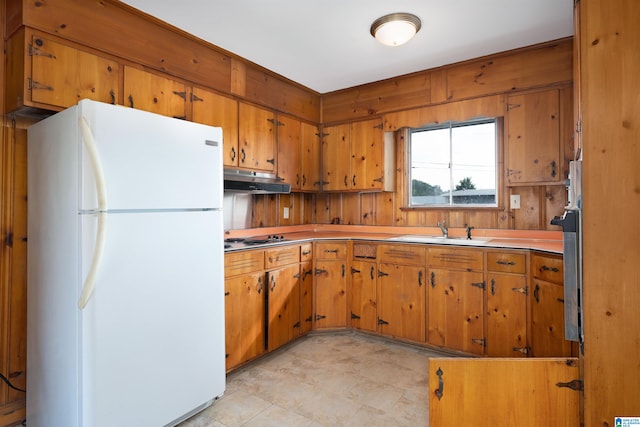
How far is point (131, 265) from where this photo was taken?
5.51 feet

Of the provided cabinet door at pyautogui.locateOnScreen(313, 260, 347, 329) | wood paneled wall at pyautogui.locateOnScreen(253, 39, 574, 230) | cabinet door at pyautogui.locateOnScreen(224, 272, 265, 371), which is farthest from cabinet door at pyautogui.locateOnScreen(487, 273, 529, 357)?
cabinet door at pyautogui.locateOnScreen(224, 272, 265, 371)

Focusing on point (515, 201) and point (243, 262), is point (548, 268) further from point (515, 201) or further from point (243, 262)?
point (243, 262)

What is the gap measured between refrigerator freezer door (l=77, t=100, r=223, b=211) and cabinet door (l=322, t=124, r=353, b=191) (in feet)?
6.22

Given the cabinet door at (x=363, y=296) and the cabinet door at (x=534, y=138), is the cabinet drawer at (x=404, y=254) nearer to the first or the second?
the cabinet door at (x=363, y=296)

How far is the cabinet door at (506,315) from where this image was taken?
2518mm

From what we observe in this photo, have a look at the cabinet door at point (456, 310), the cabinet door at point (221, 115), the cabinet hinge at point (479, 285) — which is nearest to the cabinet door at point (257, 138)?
the cabinet door at point (221, 115)

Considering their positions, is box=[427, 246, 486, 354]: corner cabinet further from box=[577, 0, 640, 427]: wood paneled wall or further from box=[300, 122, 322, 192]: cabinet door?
box=[577, 0, 640, 427]: wood paneled wall

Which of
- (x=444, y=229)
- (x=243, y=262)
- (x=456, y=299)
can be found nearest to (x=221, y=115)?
(x=243, y=262)

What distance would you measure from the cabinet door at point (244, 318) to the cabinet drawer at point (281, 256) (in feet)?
0.44

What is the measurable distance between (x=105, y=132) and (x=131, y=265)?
0.63m

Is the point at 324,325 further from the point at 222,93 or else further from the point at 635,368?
the point at 635,368

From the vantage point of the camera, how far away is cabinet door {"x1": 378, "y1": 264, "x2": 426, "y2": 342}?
293 centimetres

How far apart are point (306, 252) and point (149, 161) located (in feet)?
5.75

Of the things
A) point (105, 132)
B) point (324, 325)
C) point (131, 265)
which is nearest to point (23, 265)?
point (131, 265)
